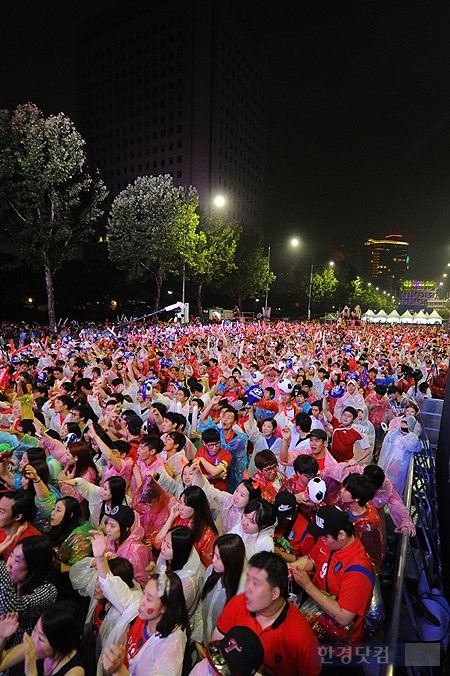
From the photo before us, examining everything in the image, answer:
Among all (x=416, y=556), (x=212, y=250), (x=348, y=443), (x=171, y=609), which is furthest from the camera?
(x=212, y=250)

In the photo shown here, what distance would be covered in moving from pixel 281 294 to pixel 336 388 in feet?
190

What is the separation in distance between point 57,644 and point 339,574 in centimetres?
179

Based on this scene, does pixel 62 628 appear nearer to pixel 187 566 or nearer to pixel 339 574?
pixel 187 566

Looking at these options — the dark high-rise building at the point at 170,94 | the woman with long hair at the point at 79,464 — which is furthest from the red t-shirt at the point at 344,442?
the dark high-rise building at the point at 170,94

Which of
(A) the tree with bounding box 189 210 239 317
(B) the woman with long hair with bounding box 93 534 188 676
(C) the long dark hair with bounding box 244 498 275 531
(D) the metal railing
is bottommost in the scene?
(D) the metal railing

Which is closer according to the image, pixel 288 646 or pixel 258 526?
pixel 288 646

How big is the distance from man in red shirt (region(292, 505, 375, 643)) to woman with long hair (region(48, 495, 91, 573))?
5.57ft

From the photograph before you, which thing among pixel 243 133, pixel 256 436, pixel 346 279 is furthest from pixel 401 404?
pixel 243 133

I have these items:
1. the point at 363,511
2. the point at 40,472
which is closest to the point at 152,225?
the point at 40,472

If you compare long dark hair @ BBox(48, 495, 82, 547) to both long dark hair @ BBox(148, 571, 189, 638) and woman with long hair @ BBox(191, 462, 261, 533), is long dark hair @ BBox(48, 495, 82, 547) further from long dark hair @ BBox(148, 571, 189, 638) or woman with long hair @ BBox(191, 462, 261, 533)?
long dark hair @ BBox(148, 571, 189, 638)

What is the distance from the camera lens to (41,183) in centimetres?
2111

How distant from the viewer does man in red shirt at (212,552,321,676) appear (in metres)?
2.20

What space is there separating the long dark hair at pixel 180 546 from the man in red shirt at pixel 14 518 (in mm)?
1283

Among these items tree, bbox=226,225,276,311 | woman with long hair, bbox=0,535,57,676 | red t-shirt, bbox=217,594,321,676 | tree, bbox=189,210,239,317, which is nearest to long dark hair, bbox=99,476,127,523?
woman with long hair, bbox=0,535,57,676
